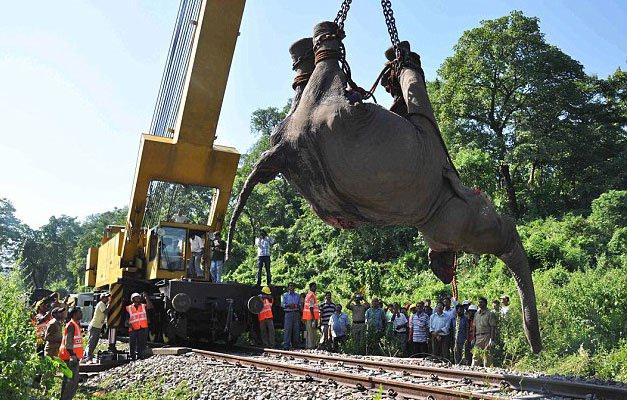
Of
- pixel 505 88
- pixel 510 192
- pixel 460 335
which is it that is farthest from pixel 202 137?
pixel 505 88

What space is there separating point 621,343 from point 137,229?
9813 millimetres

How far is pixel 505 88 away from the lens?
30.7m

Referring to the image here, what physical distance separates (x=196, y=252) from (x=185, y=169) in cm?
225

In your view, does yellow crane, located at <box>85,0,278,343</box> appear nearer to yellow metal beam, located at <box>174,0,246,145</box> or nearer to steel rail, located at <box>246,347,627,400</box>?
yellow metal beam, located at <box>174,0,246,145</box>

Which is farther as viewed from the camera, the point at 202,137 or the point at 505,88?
the point at 505,88

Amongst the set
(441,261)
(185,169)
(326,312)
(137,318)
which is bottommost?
(137,318)

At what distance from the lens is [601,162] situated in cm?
A: 2850

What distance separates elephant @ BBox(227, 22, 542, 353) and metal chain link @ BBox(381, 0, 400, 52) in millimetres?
75

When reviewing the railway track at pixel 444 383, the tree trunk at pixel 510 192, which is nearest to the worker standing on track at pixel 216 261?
the railway track at pixel 444 383

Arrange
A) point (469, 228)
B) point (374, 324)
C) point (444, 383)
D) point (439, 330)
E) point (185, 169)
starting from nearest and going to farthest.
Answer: point (469, 228) < point (444, 383) < point (439, 330) < point (185, 169) < point (374, 324)

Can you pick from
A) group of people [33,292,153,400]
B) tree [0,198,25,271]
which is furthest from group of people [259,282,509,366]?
tree [0,198,25,271]

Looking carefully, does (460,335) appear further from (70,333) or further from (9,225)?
(9,225)

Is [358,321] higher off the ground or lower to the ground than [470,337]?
higher

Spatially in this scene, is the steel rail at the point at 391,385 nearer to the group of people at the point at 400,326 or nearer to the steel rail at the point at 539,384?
the steel rail at the point at 539,384
